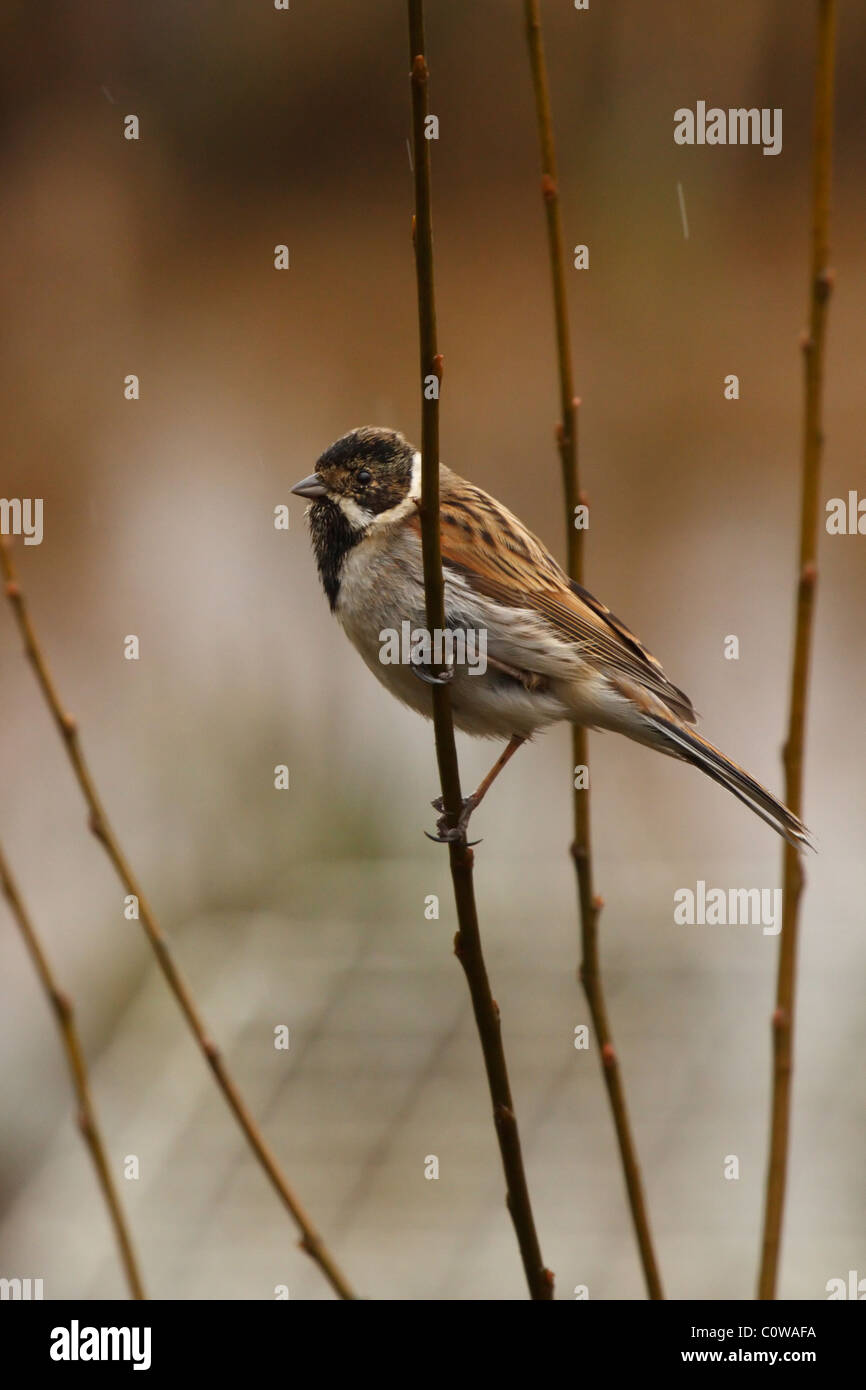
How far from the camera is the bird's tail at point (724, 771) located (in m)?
2.04

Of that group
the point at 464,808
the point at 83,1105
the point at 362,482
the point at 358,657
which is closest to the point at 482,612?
the point at 362,482

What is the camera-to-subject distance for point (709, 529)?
24.9 ft

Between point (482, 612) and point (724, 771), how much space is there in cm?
55

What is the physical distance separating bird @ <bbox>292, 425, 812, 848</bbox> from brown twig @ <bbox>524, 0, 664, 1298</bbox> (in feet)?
2.38

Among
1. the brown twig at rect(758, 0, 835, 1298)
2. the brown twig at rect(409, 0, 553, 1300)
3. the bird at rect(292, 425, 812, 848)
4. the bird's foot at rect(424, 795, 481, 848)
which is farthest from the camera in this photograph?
the bird at rect(292, 425, 812, 848)

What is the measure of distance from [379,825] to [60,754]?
2251 mm

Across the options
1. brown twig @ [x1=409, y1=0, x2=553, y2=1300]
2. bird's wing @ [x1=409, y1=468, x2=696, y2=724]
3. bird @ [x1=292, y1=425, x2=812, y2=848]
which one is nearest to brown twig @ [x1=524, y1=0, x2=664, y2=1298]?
brown twig @ [x1=409, y1=0, x2=553, y2=1300]

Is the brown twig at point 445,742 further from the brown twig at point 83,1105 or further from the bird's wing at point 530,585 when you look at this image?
the bird's wing at point 530,585

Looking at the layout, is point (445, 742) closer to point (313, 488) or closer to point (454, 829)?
point (454, 829)

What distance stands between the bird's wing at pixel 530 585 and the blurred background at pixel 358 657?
1.24 metres

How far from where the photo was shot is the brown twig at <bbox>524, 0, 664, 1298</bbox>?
5.27 feet

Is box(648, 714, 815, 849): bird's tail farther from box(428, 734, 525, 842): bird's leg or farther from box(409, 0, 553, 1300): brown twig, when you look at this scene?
box(409, 0, 553, 1300): brown twig

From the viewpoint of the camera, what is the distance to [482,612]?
2627 millimetres
